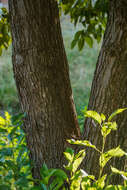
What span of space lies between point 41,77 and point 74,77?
414cm

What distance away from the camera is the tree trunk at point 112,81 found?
944 mm

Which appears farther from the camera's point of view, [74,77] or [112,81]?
[74,77]

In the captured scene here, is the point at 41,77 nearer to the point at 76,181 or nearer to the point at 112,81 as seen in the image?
the point at 112,81

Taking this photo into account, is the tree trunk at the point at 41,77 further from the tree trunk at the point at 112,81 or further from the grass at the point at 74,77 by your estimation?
the grass at the point at 74,77

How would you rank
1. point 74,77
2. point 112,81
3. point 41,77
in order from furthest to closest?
1. point 74,77
2. point 41,77
3. point 112,81

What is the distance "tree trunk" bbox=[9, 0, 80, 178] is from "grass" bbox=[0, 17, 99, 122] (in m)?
2.82

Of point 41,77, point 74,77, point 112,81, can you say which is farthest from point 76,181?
point 74,77

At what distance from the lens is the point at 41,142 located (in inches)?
46.9

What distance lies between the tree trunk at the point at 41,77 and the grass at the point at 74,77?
2819 millimetres

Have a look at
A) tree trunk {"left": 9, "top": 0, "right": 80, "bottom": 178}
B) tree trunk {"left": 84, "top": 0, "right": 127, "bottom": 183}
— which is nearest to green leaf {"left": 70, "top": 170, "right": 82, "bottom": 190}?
tree trunk {"left": 84, "top": 0, "right": 127, "bottom": 183}

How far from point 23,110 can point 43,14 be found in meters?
0.49

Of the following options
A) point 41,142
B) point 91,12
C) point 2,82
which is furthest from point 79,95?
point 41,142

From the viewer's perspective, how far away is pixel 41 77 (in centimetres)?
115

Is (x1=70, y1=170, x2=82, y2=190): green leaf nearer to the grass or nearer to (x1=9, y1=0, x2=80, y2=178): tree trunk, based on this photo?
(x1=9, y1=0, x2=80, y2=178): tree trunk
